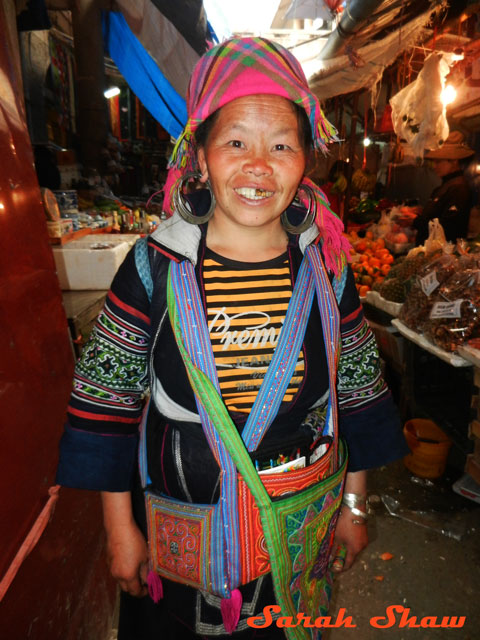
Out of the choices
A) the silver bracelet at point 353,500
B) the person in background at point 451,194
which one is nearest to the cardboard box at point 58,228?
the silver bracelet at point 353,500

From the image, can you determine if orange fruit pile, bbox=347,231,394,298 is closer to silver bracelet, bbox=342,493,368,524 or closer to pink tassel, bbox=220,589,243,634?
silver bracelet, bbox=342,493,368,524

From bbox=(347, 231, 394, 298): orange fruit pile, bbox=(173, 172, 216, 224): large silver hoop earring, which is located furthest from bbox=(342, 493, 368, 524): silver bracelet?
bbox=(347, 231, 394, 298): orange fruit pile

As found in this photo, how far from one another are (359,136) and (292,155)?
406 inches

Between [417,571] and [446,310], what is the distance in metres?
1.78

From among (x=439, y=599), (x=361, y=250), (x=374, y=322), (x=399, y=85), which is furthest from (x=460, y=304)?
(x=399, y=85)

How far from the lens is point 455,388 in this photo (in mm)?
3438

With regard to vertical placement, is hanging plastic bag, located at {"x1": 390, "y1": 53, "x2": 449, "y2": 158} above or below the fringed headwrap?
above

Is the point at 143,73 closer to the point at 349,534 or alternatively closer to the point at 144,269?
the point at 144,269

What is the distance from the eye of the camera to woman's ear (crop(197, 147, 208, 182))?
1339mm

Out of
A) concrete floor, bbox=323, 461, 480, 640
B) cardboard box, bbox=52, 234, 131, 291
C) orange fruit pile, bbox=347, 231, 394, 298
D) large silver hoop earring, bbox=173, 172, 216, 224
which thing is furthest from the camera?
orange fruit pile, bbox=347, 231, 394, 298

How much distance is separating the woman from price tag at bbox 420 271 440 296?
6.58 ft

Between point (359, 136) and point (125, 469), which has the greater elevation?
point (359, 136)

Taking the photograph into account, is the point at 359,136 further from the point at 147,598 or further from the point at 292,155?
the point at 147,598

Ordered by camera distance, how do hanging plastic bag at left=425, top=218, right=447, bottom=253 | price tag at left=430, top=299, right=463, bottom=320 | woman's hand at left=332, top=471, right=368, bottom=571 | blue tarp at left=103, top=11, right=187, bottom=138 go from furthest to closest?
blue tarp at left=103, top=11, right=187, bottom=138
hanging plastic bag at left=425, top=218, right=447, bottom=253
price tag at left=430, top=299, right=463, bottom=320
woman's hand at left=332, top=471, right=368, bottom=571
